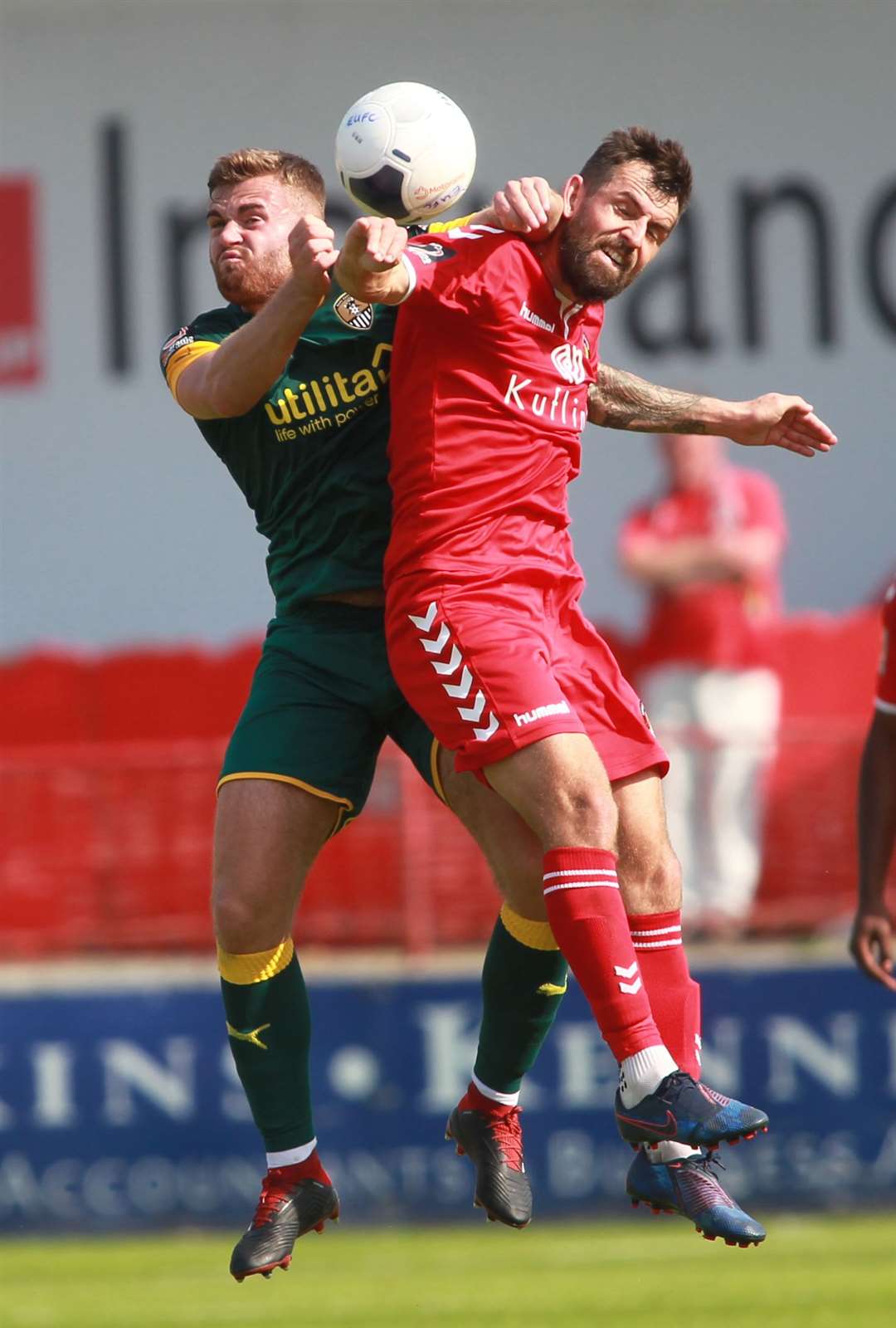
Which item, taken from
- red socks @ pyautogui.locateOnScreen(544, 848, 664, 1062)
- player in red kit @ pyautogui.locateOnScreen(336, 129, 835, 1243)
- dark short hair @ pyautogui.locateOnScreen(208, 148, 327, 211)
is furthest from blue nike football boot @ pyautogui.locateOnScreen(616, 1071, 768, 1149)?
dark short hair @ pyautogui.locateOnScreen(208, 148, 327, 211)

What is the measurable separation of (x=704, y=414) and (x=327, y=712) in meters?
1.18

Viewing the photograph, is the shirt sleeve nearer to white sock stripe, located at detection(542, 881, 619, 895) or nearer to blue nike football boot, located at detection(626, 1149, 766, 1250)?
white sock stripe, located at detection(542, 881, 619, 895)

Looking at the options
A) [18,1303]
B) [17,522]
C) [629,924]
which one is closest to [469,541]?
[629,924]

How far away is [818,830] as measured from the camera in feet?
36.5

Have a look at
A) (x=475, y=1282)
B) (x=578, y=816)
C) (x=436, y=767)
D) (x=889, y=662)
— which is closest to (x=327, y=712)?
(x=436, y=767)

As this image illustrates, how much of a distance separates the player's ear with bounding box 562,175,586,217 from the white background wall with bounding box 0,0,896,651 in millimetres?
9099

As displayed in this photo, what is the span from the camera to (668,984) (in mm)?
5512

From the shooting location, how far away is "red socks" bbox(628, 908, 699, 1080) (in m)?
5.47

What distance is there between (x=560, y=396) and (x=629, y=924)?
1.22m

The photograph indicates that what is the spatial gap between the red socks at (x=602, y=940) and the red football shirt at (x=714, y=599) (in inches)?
280

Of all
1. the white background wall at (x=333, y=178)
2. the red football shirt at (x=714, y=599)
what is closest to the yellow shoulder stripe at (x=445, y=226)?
the red football shirt at (x=714, y=599)

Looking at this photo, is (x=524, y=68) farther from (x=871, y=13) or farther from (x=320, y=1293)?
(x=320, y=1293)

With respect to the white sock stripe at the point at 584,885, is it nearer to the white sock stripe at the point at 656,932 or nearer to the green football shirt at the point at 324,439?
the white sock stripe at the point at 656,932

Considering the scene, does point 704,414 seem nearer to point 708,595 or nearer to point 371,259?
point 371,259
